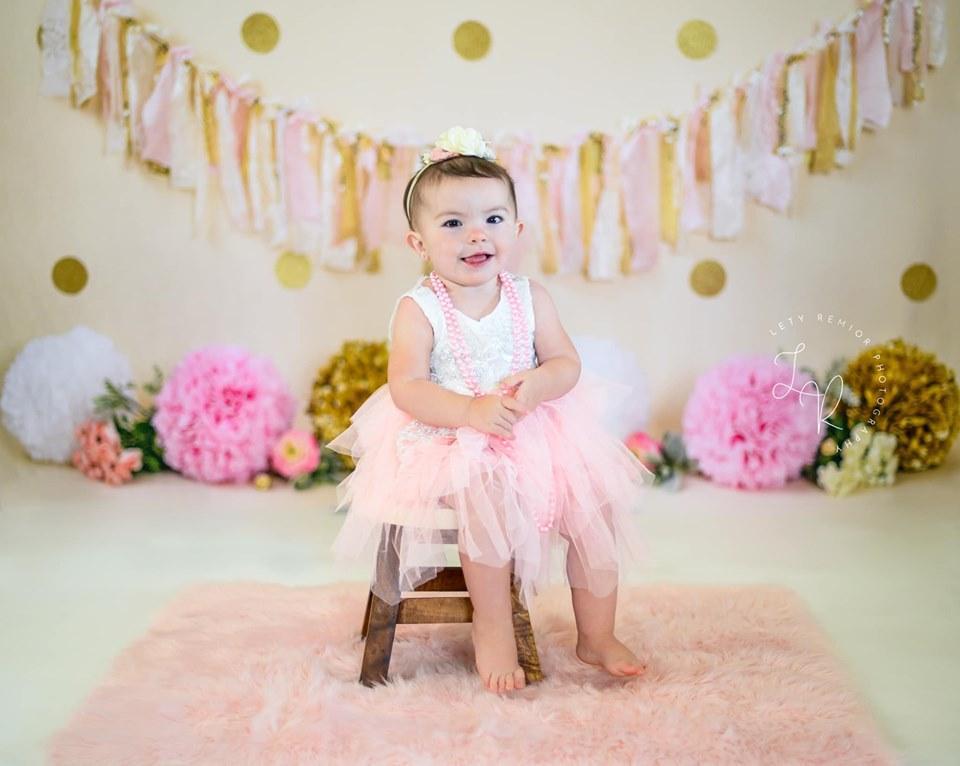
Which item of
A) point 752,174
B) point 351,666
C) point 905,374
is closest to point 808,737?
point 351,666

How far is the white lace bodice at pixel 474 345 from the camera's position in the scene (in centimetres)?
167

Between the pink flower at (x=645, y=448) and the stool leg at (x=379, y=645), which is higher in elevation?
the pink flower at (x=645, y=448)

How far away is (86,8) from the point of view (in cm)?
276

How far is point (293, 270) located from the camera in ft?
9.66

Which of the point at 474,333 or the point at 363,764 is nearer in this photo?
the point at 363,764

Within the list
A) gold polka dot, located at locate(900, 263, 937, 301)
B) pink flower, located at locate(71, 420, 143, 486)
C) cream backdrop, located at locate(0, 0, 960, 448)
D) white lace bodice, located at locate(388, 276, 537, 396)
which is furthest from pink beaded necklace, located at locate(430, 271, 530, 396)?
gold polka dot, located at locate(900, 263, 937, 301)

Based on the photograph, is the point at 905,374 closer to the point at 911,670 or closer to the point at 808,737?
the point at 911,670

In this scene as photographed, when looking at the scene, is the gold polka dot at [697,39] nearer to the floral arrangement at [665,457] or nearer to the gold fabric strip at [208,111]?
the floral arrangement at [665,457]

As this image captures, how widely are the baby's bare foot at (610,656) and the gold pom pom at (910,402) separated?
1366 millimetres

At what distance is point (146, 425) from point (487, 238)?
4.92 ft

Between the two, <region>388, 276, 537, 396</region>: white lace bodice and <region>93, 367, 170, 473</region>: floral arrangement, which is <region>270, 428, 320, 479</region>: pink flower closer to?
<region>93, 367, 170, 473</region>: floral arrangement

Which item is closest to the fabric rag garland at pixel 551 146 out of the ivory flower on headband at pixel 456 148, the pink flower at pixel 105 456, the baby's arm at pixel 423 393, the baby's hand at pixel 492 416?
the pink flower at pixel 105 456

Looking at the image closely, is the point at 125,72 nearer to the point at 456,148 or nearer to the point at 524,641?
the point at 456,148

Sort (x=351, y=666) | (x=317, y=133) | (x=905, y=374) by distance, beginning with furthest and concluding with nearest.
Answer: (x=317, y=133), (x=905, y=374), (x=351, y=666)
